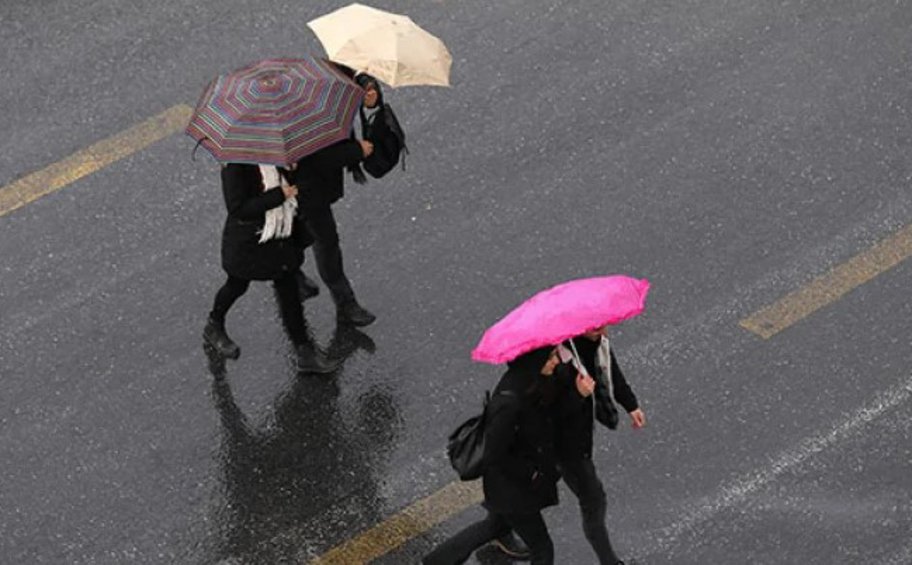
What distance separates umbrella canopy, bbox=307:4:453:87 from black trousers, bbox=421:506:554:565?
2125mm

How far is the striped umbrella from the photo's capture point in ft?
33.2

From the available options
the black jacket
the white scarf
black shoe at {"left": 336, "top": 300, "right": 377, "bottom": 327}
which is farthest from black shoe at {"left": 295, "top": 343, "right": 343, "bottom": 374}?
the black jacket

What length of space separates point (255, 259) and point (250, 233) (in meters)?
0.15

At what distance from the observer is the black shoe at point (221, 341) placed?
444 inches

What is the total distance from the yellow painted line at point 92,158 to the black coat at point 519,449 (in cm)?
400

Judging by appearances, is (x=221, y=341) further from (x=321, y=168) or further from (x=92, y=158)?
(x=92, y=158)

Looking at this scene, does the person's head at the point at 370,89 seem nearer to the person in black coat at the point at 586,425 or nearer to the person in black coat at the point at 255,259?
the person in black coat at the point at 255,259

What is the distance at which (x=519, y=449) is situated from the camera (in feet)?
30.4

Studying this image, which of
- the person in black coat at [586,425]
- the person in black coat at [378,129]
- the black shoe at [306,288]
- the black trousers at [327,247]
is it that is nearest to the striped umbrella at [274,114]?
the person in black coat at [378,129]

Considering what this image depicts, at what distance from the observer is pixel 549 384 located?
912 centimetres

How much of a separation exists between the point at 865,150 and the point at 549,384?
3.94 meters

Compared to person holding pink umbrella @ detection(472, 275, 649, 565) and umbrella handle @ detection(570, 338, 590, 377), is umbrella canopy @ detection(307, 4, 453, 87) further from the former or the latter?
umbrella handle @ detection(570, 338, 590, 377)

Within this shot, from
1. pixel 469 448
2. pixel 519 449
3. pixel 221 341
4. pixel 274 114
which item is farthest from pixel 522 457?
pixel 221 341

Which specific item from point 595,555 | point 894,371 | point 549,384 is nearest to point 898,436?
point 894,371
